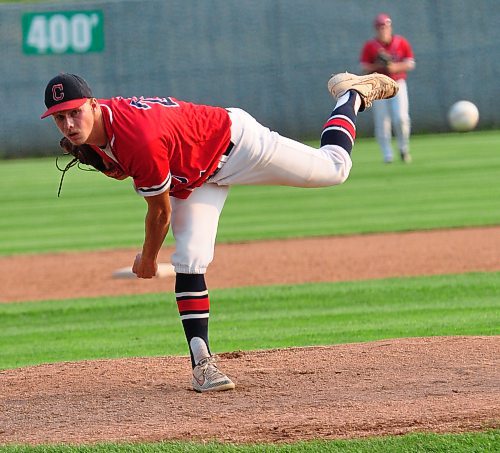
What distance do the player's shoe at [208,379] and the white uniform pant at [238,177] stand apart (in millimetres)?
467

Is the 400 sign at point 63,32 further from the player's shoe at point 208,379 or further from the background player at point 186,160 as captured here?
the player's shoe at point 208,379

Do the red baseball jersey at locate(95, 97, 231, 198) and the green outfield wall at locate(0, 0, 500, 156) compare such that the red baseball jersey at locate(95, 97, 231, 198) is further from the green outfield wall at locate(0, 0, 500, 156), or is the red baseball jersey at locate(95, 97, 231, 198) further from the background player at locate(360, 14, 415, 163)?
the green outfield wall at locate(0, 0, 500, 156)

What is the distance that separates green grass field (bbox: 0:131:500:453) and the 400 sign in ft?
16.4

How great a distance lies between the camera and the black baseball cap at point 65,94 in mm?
4730

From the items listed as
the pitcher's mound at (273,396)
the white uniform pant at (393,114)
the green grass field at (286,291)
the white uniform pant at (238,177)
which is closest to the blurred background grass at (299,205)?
the green grass field at (286,291)

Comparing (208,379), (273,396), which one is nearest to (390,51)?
(208,379)

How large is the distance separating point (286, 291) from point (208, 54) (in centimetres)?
1490

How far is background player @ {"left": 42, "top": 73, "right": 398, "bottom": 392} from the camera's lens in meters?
4.79

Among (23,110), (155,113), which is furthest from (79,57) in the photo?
(155,113)

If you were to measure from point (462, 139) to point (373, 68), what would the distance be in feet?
20.6

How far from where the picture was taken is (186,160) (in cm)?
504

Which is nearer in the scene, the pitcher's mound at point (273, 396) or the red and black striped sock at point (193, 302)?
the pitcher's mound at point (273, 396)

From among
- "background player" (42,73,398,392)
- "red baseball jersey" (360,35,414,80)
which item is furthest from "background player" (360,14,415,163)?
"background player" (42,73,398,392)

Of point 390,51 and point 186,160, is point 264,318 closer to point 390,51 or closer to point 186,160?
point 186,160
